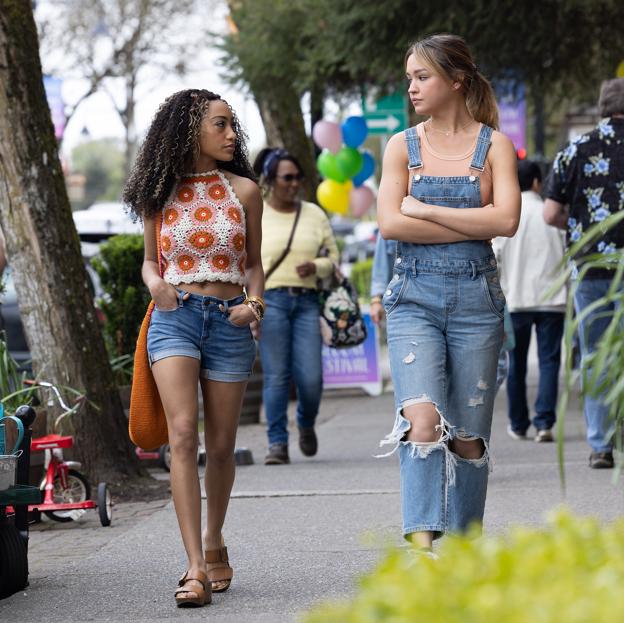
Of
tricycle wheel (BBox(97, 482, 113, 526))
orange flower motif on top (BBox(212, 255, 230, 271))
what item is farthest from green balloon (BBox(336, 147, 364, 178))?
orange flower motif on top (BBox(212, 255, 230, 271))

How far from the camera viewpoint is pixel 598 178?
7.55m

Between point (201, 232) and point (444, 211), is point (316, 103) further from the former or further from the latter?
point (444, 211)

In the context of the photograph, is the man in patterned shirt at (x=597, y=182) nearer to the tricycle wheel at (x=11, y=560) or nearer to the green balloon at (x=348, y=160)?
the tricycle wheel at (x=11, y=560)

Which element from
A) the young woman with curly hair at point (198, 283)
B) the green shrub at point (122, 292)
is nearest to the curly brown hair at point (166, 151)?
the young woman with curly hair at point (198, 283)

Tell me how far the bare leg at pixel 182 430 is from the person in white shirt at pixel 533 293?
17.1ft

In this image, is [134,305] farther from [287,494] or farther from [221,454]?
[221,454]

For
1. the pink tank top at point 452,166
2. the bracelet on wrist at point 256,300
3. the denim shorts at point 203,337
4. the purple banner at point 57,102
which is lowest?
the denim shorts at point 203,337

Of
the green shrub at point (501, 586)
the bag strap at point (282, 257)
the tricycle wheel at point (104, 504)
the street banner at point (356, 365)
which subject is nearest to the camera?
the green shrub at point (501, 586)

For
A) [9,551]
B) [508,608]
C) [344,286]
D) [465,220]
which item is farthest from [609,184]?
[508,608]

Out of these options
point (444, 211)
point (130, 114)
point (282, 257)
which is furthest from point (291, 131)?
point (130, 114)

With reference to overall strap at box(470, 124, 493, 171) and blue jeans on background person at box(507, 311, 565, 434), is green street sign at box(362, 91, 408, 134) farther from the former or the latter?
overall strap at box(470, 124, 493, 171)

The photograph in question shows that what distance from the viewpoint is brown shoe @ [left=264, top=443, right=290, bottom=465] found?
9109 millimetres

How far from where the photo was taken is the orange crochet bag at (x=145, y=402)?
5.03 m

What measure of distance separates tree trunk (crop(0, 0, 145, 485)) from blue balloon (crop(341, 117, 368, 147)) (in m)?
8.56
